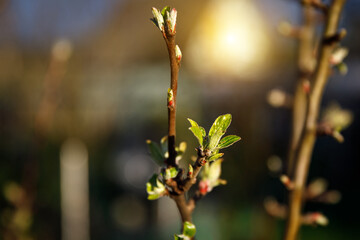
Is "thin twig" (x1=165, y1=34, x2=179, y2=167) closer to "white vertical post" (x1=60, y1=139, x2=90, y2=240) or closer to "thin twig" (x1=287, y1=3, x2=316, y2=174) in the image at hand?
"thin twig" (x1=287, y1=3, x2=316, y2=174)

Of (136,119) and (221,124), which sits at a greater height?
(136,119)

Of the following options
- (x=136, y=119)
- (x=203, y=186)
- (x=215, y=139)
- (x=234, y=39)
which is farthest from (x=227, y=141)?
(x=136, y=119)

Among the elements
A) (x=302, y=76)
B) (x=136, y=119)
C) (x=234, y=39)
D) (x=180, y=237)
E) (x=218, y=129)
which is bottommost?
(x=180, y=237)

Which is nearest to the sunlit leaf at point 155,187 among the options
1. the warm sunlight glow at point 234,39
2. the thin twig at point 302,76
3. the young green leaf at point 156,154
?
the young green leaf at point 156,154

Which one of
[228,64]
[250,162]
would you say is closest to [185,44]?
[228,64]

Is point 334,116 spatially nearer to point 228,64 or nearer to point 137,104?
point 228,64

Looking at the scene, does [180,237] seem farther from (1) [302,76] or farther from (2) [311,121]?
(1) [302,76]

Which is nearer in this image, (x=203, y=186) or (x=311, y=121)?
(x=203, y=186)
